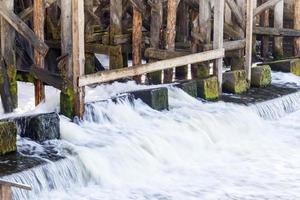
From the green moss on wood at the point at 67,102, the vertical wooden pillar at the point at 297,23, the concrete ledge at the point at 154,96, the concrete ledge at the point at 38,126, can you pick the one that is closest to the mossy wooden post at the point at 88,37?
the concrete ledge at the point at 154,96

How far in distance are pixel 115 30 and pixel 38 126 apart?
11.0 ft

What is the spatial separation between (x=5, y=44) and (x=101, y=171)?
7.09 ft

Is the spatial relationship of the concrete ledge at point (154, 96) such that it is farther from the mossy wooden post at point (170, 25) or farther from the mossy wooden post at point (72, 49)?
the mossy wooden post at point (170, 25)

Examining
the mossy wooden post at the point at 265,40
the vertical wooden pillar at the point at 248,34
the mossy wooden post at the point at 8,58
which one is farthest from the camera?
the mossy wooden post at the point at 265,40

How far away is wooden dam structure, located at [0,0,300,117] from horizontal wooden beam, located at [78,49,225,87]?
0.4 inches

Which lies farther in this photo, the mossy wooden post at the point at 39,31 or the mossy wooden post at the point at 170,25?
the mossy wooden post at the point at 170,25

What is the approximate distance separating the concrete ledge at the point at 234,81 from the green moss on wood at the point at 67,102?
123 inches

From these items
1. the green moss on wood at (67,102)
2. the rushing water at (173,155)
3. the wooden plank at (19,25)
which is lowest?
the rushing water at (173,155)

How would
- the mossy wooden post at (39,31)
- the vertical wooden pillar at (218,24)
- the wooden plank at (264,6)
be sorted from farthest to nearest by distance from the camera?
the wooden plank at (264,6), the vertical wooden pillar at (218,24), the mossy wooden post at (39,31)

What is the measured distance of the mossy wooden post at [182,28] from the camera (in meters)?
10.6

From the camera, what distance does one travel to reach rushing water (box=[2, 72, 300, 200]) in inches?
219

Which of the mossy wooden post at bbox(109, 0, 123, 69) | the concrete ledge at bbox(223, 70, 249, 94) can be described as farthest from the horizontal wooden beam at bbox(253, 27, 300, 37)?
the mossy wooden post at bbox(109, 0, 123, 69)

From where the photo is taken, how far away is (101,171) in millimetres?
5848

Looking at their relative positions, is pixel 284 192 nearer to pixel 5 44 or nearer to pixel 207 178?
pixel 207 178
